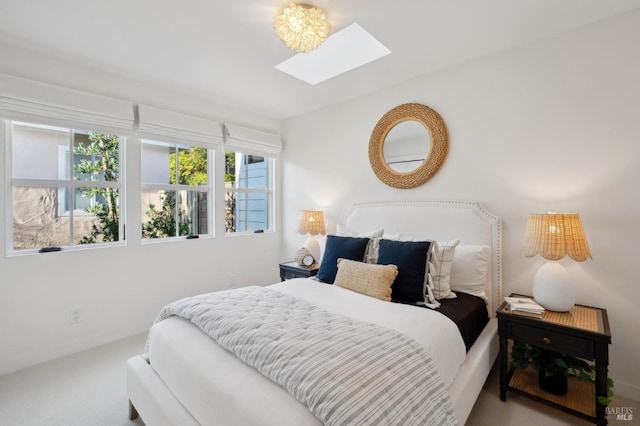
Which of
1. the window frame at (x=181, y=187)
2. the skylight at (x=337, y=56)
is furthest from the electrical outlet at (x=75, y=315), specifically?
the skylight at (x=337, y=56)

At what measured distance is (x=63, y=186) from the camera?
260 centimetres

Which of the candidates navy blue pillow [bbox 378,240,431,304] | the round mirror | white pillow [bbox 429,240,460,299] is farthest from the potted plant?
the round mirror

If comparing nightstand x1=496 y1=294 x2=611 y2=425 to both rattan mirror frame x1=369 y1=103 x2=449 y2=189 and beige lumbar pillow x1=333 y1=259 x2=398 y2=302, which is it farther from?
rattan mirror frame x1=369 y1=103 x2=449 y2=189

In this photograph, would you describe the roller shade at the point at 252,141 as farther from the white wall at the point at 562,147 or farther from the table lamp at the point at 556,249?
the table lamp at the point at 556,249

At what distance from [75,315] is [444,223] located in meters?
3.33

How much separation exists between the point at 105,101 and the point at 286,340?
272cm

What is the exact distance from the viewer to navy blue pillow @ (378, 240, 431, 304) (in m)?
2.05

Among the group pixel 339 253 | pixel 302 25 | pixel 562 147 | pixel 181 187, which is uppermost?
pixel 302 25

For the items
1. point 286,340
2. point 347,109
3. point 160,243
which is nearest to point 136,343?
point 160,243

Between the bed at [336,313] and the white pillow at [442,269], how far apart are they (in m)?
0.06

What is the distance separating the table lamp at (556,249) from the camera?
183 centimetres

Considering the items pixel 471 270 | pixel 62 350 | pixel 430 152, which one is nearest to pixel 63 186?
pixel 62 350

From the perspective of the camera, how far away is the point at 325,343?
1.30 metres

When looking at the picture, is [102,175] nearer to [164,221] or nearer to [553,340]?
[164,221]
